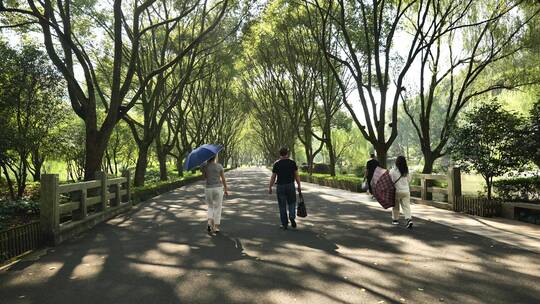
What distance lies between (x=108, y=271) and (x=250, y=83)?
A: 32.5 meters

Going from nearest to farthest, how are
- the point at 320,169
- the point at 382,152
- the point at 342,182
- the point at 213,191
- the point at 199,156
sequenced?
1. the point at 199,156
2. the point at 213,191
3. the point at 382,152
4. the point at 342,182
5. the point at 320,169

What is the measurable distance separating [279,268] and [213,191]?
3.17m

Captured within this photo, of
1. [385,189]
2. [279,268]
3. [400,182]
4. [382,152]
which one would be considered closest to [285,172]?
[385,189]

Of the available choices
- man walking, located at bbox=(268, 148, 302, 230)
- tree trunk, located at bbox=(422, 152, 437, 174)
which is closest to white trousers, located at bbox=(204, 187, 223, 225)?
man walking, located at bbox=(268, 148, 302, 230)

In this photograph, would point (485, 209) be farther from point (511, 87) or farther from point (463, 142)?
point (511, 87)

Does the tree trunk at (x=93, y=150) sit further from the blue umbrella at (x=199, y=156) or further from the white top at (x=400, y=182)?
the white top at (x=400, y=182)

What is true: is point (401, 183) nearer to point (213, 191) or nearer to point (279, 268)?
point (213, 191)

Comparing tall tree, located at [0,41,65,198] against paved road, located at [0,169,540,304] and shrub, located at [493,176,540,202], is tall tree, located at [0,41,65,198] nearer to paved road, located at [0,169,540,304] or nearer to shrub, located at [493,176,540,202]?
paved road, located at [0,169,540,304]

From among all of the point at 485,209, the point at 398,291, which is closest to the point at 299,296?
the point at 398,291

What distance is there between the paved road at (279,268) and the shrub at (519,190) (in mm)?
3629

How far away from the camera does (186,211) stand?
11984 mm

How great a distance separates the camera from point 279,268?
539 centimetres

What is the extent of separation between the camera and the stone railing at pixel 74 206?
23.9 ft

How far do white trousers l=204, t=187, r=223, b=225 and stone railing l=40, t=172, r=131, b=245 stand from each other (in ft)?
8.87
